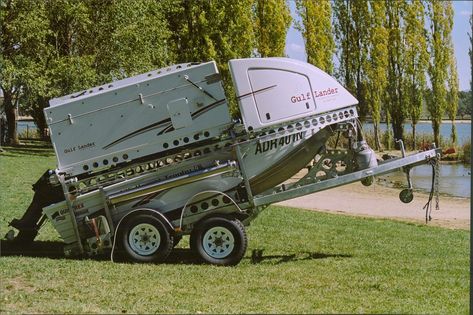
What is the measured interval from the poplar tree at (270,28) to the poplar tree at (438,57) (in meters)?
16.3

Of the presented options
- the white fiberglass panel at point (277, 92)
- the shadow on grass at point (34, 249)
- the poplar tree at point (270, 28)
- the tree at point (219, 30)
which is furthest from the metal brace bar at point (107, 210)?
the poplar tree at point (270, 28)

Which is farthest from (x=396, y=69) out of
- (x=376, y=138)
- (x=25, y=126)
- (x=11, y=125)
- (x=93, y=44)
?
(x=25, y=126)

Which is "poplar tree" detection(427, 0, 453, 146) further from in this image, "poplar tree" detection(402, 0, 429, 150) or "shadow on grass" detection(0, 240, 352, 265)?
"shadow on grass" detection(0, 240, 352, 265)

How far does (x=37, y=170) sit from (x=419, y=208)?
1241 cm

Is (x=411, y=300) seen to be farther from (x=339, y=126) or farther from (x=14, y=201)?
(x=14, y=201)

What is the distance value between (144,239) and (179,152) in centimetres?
128

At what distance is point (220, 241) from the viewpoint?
8.83 meters

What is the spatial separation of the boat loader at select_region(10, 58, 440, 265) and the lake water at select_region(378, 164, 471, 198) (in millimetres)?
14379

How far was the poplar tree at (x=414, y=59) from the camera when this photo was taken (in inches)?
1694

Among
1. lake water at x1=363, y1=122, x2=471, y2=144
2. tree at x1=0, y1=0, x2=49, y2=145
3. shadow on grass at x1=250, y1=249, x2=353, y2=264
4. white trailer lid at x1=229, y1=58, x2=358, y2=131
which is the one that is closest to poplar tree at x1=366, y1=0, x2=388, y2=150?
lake water at x1=363, y1=122, x2=471, y2=144

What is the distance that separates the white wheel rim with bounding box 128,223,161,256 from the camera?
884 cm

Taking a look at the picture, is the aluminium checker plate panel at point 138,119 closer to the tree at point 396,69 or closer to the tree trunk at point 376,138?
the tree trunk at point 376,138

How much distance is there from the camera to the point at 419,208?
1859cm

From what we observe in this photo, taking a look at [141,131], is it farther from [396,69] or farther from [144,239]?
[396,69]
